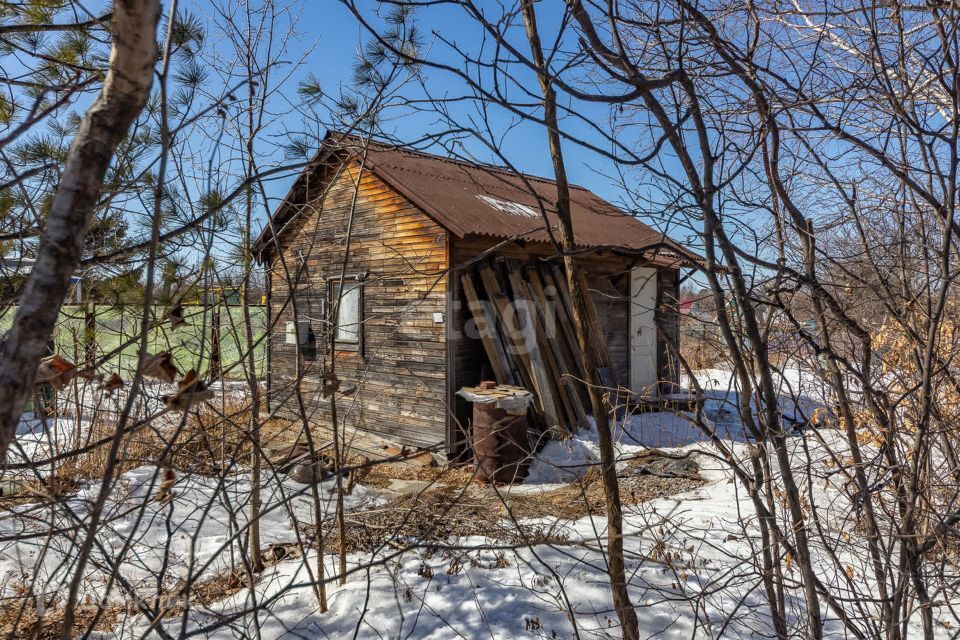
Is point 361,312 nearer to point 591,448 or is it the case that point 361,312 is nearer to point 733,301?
point 591,448

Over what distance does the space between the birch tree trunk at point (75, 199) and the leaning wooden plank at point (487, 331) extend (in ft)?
24.1

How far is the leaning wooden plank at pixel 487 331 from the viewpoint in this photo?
8.45m

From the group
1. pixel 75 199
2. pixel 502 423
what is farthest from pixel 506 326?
pixel 75 199

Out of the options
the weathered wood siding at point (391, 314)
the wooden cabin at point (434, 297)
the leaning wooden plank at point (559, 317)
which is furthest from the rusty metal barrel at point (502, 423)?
the leaning wooden plank at point (559, 317)

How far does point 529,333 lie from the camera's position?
28.7 feet

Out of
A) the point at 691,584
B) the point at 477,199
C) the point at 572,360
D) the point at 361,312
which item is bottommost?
the point at 691,584

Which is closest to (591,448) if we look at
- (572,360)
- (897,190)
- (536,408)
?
(536,408)

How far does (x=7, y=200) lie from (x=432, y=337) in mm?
5530

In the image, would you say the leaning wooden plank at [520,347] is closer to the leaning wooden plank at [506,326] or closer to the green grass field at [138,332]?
the leaning wooden plank at [506,326]

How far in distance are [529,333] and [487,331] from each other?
25.5 inches

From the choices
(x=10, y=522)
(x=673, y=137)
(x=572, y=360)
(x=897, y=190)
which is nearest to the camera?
(x=673, y=137)

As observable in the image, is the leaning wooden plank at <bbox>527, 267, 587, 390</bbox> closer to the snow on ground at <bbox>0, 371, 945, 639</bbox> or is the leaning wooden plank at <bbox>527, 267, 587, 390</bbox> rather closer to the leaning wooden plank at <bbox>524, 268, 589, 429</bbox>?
the leaning wooden plank at <bbox>524, 268, 589, 429</bbox>

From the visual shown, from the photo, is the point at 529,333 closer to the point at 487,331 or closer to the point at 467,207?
the point at 487,331

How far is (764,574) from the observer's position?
6.82 ft
